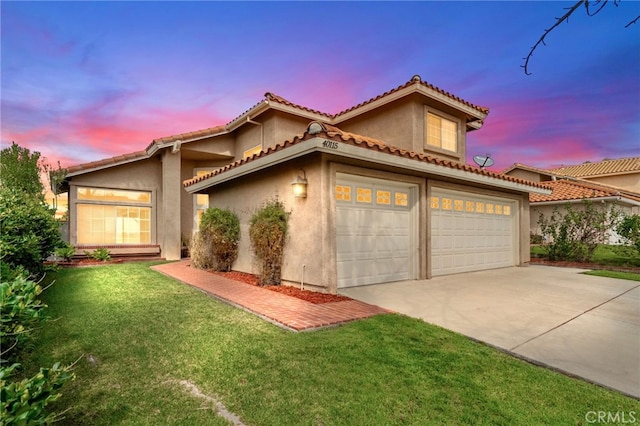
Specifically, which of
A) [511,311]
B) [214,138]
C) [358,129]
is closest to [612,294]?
[511,311]

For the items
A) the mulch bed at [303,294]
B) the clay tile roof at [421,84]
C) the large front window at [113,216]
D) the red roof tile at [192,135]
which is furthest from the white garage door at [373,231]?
the large front window at [113,216]

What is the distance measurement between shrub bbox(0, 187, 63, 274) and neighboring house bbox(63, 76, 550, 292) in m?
4.40

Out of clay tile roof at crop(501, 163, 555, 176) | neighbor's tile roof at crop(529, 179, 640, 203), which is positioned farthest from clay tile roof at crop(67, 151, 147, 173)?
clay tile roof at crop(501, 163, 555, 176)

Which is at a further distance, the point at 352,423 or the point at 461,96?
the point at 461,96

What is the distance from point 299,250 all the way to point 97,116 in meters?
11.1

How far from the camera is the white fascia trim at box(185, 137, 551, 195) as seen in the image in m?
6.43

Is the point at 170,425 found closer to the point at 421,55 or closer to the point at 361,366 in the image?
the point at 361,366

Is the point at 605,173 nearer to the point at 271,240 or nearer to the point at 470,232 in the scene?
the point at 470,232

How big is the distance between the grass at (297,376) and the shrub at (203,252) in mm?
5518

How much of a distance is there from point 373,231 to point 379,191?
1056mm

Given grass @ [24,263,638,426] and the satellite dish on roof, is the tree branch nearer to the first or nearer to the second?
grass @ [24,263,638,426]

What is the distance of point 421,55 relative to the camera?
32.4 feet

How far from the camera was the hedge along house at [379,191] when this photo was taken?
7.20 metres

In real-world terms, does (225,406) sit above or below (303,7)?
below
